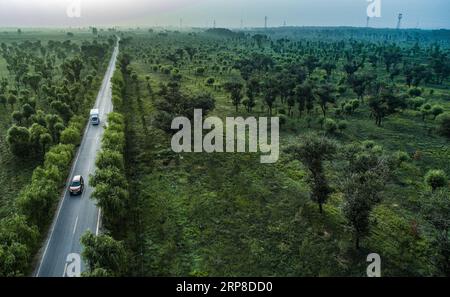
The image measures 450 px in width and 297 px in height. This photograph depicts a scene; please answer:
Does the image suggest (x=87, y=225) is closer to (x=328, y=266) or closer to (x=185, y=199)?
(x=185, y=199)

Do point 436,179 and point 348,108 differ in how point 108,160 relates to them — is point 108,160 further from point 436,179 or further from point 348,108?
point 348,108

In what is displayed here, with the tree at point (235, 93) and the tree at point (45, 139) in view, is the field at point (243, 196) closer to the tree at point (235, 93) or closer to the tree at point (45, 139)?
the tree at point (45, 139)

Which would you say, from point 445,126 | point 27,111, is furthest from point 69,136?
point 445,126

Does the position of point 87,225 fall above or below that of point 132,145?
below

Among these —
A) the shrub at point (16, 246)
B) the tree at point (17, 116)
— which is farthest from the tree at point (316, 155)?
the tree at point (17, 116)
